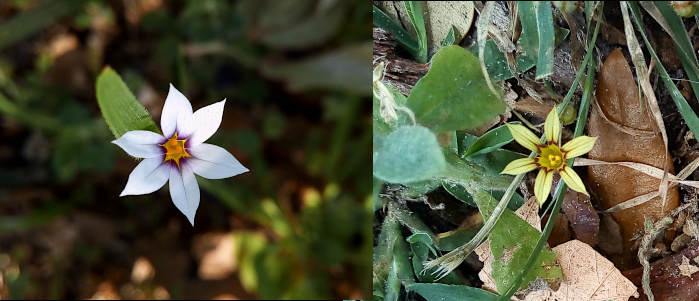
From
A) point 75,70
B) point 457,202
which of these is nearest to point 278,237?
point 75,70

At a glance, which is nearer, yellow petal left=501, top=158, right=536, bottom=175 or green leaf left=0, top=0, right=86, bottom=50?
yellow petal left=501, top=158, right=536, bottom=175

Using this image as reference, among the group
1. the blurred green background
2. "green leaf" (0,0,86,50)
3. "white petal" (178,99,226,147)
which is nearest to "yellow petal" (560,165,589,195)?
"white petal" (178,99,226,147)

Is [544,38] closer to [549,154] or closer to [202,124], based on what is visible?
[549,154]

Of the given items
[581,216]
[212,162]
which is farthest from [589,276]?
[212,162]

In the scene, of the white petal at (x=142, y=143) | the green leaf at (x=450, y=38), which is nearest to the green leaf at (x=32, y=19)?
the white petal at (x=142, y=143)

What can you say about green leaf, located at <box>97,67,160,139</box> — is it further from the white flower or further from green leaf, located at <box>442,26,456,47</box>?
green leaf, located at <box>442,26,456,47</box>

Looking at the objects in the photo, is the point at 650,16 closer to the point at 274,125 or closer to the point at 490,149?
the point at 490,149
